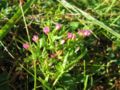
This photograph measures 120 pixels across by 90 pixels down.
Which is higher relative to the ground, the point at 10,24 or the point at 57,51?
the point at 10,24

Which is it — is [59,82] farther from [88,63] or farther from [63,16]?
[63,16]

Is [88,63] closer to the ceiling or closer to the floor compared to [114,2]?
closer to the floor

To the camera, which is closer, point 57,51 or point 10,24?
point 10,24

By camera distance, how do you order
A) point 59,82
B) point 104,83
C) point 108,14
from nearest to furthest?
point 59,82
point 104,83
point 108,14

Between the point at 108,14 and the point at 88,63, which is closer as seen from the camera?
the point at 88,63

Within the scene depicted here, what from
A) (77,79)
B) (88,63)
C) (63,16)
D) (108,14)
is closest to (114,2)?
(108,14)

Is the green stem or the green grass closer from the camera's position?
the green stem

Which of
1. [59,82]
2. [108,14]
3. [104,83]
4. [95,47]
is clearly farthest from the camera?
[108,14]

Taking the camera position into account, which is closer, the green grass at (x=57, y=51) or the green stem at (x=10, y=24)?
the green stem at (x=10, y=24)

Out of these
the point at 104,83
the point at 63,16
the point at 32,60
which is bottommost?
the point at 104,83
